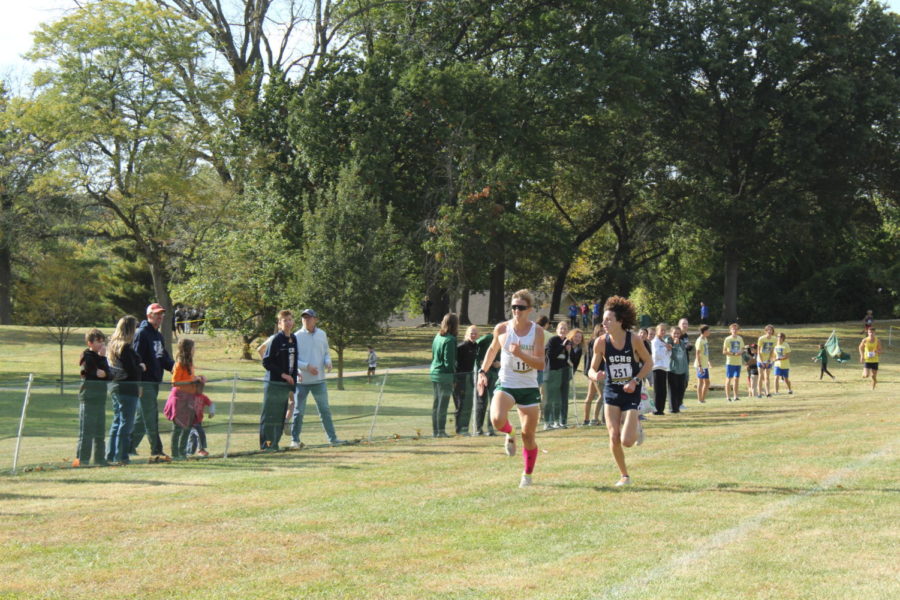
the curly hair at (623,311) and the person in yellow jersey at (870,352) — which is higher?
the curly hair at (623,311)

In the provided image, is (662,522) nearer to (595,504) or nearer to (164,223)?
(595,504)

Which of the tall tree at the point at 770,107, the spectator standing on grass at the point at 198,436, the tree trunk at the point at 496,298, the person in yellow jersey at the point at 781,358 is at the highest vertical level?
the tall tree at the point at 770,107

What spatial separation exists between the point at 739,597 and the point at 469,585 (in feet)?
5.17

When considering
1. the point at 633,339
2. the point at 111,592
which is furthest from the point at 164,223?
the point at 111,592

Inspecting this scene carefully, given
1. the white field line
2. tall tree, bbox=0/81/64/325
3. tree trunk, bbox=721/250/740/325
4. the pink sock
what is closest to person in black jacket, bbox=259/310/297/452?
the pink sock

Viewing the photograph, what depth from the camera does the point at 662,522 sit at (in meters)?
7.81

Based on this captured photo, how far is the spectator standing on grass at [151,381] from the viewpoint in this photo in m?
12.2

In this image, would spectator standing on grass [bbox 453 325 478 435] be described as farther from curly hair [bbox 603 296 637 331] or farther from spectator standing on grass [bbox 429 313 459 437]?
curly hair [bbox 603 296 637 331]

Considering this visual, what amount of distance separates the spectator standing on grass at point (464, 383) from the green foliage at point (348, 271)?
14364 mm

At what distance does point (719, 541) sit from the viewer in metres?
7.11

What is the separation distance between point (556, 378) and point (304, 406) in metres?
5.16

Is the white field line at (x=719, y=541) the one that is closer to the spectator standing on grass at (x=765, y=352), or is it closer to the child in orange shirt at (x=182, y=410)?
the child in orange shirt at (x=182, y=410)

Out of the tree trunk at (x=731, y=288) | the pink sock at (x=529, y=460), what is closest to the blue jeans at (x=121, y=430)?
the pink sock at (x=529, y=460)

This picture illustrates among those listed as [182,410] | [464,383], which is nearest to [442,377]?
[464,383]
